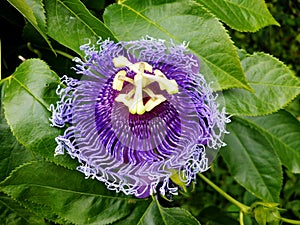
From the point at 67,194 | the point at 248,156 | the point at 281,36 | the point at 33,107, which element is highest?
the point at 33,107

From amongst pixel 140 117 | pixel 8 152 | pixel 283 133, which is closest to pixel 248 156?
pixel 283 133

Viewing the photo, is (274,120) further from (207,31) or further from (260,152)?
(207,31)

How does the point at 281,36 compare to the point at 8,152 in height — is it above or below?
below

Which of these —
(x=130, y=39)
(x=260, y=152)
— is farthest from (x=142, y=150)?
(x=260, y=152)

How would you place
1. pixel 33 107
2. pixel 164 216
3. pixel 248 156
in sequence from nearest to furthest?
pixel 33 107
pixel 164 216
pixel 248 156

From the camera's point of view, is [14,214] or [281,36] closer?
[14,214]

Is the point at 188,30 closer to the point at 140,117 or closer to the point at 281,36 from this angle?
the point at 140,117

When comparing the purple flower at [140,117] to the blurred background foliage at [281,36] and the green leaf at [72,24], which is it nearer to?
the green leaf at [72,24]

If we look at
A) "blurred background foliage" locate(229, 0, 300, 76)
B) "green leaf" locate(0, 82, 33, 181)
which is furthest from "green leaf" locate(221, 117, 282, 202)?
"blurred background foliage" locate(229, 0, 300, 76)
